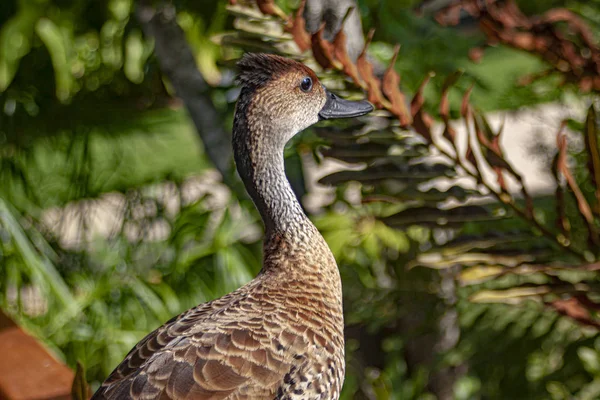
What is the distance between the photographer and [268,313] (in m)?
1.73

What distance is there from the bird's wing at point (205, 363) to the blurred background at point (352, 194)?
0.52 m

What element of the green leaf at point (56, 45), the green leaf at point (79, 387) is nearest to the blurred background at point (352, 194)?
the green leaf at point (56, 45)

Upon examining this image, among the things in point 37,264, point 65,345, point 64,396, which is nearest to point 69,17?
point 37,264

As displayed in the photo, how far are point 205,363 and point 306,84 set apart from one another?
0.71 m

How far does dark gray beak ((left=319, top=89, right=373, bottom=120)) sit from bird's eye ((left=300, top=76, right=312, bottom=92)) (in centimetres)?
6

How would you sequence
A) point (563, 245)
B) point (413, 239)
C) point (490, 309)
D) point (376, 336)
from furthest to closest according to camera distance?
point (376, 336), point (413, 239), point (490, 309), point (563, 245)

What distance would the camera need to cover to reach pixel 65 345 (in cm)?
295

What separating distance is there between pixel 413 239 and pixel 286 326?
1200 millimetres

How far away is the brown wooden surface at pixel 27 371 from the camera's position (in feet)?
6.07

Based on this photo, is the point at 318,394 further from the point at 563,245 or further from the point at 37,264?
the point at 37,264

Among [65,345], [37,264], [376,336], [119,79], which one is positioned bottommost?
[376,336]

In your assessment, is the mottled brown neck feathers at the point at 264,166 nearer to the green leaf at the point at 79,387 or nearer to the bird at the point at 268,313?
the bird at the point at 268,313

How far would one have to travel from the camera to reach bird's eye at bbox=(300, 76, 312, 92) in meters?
1.92

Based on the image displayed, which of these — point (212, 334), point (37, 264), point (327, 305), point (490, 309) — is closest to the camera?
point (212, 334)
